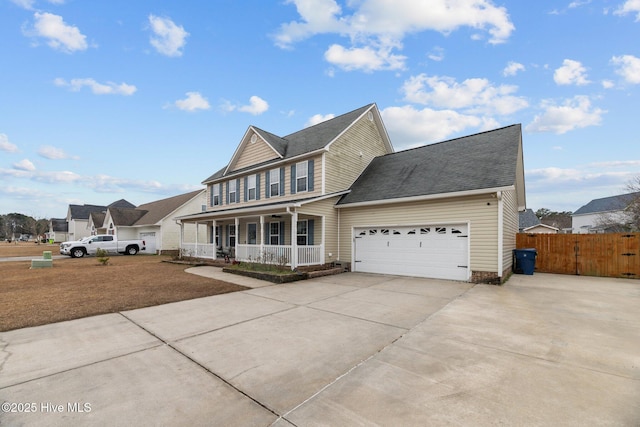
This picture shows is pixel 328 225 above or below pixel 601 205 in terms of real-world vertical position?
below

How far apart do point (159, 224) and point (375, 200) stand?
21.5 m

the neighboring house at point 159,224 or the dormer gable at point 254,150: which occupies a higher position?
the dormer gable at point 254,150

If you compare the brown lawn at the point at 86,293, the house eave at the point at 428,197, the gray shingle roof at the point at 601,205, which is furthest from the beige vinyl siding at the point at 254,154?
the gray shingle roof at the point at 601,205

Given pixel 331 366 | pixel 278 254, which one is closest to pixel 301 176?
pixel 278 254

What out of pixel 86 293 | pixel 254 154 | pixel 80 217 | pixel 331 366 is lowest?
pixel 86 293

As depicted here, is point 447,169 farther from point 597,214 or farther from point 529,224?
point 597,214

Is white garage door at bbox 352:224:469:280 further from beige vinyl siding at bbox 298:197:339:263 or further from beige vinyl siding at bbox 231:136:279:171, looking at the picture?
beige vinyl siding at bbox 231:136:279:171

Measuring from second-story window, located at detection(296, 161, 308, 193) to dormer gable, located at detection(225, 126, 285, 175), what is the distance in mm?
1489

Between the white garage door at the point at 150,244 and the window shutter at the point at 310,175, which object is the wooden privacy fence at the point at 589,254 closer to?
the window shutter at the point at 310,175

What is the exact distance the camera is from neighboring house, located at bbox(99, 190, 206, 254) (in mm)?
25391

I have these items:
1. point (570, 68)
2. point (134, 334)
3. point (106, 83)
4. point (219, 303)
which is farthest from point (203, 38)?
point (570, 68)

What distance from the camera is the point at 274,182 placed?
601 inches

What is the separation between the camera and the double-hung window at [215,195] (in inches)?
755

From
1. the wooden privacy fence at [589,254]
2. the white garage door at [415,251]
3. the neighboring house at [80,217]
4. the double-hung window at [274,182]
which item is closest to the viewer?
the white garage door at [415,251]
